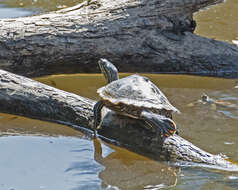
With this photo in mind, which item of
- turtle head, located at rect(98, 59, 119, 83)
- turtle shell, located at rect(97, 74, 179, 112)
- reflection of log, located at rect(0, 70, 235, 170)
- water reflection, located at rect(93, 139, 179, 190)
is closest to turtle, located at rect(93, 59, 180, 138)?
turtle shell, located at rect(97, 74, 179, 112)

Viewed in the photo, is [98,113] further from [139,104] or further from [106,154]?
[139,104]

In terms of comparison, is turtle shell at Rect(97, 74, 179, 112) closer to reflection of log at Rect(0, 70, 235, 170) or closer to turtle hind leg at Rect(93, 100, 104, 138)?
turtle hind leg at Rect(93, 100, 104, 138)

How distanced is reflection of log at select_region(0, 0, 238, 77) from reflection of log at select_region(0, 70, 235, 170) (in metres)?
1.37

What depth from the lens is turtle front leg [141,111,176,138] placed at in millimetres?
3971

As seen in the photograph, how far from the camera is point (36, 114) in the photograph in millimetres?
4949

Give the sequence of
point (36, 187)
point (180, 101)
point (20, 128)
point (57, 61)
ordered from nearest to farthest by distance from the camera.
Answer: point (36, 187)
point (20, 128)
point (180, 101)
point (57, 61)

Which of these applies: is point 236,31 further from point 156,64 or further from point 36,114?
point 36,114

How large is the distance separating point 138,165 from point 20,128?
1486 mm

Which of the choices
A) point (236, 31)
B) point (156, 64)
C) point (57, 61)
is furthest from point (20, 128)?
point (236, 31)

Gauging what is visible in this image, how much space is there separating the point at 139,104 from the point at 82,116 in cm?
82

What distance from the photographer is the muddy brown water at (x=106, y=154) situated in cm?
365

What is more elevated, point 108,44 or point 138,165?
point 108,44

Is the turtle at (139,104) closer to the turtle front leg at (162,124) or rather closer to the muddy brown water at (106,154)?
the turtle front leg at (162,124)

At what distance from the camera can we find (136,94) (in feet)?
13.8
